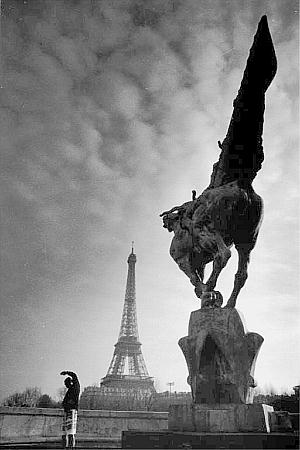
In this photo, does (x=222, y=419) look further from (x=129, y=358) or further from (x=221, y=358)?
(x=129, y=358)

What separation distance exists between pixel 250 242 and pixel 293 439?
3314mm

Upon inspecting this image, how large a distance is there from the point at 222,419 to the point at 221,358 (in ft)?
2.96

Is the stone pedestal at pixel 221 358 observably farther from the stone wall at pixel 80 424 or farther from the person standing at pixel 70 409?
the stone wall at pixel 80 424

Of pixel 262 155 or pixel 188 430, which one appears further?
pixel 262 155

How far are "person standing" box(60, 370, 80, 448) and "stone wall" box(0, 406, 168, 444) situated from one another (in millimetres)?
3288

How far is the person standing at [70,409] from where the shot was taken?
285 inches

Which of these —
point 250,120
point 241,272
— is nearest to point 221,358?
point 241,272

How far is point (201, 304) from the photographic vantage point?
6.92 m

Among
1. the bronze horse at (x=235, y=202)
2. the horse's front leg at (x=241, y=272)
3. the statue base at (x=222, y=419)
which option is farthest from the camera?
the horse's front leg at (x=241, y=272)

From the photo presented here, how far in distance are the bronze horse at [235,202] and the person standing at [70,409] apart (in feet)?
10.3

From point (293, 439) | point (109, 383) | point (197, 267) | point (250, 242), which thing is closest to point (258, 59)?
point (250, 242)

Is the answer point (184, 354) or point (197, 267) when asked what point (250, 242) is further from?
point (184, 354)

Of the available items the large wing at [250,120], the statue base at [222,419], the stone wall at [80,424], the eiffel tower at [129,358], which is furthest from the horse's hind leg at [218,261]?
the eiffel tower at [129,358]

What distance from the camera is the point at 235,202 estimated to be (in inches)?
278
